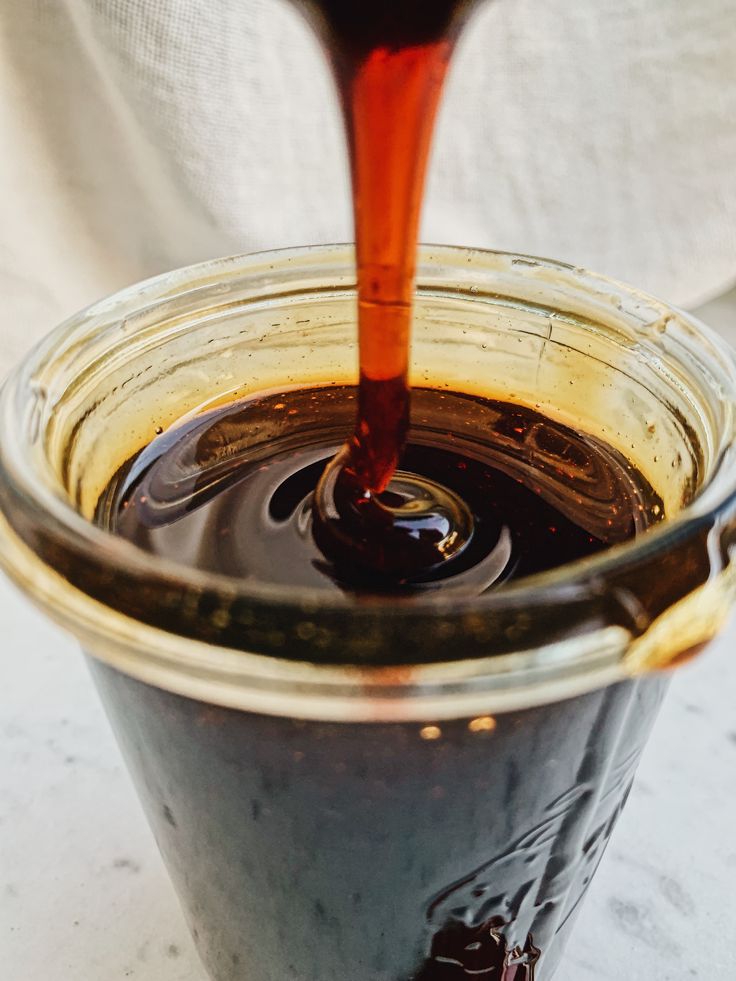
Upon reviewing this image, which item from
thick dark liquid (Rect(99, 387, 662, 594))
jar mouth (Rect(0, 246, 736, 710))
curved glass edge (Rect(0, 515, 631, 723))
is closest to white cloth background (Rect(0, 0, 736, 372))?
thick dark liquid (Rect(99, 387, 662, 594))

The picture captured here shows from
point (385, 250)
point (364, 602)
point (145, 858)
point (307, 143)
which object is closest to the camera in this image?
point (364, 602)

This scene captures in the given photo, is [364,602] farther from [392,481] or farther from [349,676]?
[392,481]

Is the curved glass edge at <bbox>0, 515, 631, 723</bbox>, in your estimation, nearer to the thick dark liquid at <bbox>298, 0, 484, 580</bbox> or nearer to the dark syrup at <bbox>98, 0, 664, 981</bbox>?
the dark syrup at <bbox>98, 0, 664, 981</bbox>

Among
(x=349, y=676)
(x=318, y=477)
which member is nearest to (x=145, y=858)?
(x=318, y=477)

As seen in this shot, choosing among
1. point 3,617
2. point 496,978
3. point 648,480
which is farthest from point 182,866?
point 3,617

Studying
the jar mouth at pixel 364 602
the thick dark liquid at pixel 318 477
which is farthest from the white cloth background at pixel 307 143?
the jar mouth at pixel 364 602

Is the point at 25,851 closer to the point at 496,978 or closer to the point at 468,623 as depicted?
→ the point at 496,978
